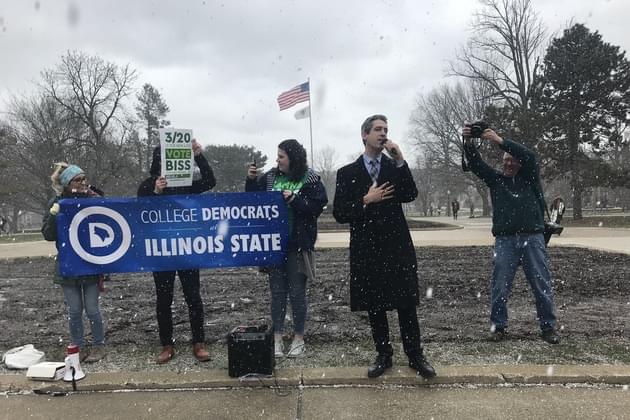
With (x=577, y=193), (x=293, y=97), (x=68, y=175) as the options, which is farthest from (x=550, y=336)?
(x=577, y=193)

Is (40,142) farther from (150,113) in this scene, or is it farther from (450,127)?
(450,127)

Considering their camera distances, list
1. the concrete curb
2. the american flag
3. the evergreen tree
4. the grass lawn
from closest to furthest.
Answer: the concrete curb
the american flag
the grass lawn
the evergreen tree

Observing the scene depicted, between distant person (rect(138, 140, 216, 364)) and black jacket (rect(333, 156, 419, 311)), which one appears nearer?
black jacket (rect(333, 156, 419, 311))

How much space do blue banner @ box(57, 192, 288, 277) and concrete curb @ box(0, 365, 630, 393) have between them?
3.22 feet

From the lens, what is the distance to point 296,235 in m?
4.31

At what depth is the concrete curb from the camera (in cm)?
360

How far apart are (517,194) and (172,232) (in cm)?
329

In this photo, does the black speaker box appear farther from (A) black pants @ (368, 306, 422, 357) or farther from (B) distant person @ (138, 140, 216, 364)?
(A) black pants @ (368, 306, 422, 357)

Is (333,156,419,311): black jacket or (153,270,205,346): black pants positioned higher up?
(333,156,419,311): black jacket

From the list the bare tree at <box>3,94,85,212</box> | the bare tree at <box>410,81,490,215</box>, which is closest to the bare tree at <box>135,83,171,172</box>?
the bare tree at <box>3,94,85,212</box>

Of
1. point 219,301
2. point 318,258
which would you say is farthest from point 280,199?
point 318,258

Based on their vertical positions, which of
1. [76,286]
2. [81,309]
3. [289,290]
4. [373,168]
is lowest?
[81,309]

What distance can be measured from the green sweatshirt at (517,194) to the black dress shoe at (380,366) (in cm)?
173

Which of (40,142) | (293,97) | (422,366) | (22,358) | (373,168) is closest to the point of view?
(422,366)
